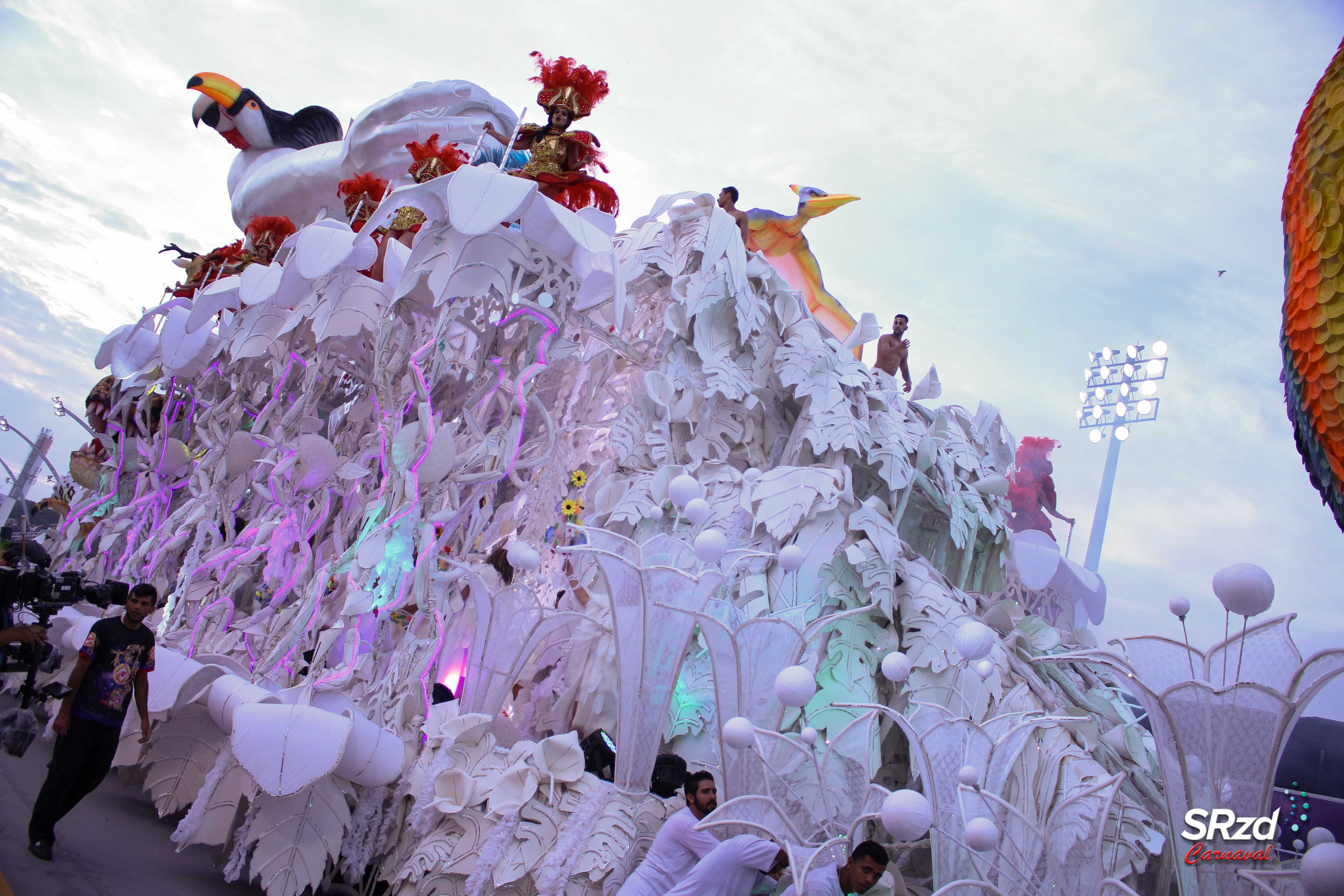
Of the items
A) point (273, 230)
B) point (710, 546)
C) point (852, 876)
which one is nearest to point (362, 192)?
point (273, 230)

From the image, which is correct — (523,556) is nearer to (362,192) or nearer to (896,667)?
(896,667)

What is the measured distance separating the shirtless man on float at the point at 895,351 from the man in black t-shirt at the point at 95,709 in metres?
8.32

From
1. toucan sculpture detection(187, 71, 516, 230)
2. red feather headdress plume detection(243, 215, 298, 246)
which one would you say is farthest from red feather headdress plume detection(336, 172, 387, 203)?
toucan sculpture detection(187, 71, 516, 230)

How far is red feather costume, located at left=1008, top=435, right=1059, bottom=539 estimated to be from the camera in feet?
39.3

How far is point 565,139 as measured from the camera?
6.89 meters

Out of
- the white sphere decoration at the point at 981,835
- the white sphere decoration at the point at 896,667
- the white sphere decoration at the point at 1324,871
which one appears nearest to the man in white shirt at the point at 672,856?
the white sphere decoration at the point at 981,835

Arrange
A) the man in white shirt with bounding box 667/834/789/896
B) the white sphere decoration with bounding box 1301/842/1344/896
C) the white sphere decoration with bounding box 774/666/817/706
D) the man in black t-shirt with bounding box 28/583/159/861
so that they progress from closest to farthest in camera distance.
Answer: the white sphere decoration with bounding box 1301/842/1344/896
the man in white shirt with bounding box 667/834/789/896
the man in black t-shirt with bounding box 28/583/159/861
the white sphere decoration with bounding box 774/666/817/706

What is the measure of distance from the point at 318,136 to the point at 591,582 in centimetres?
1098

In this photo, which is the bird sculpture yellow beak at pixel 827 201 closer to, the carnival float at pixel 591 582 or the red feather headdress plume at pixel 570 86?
the carnival float at pixel 591 582

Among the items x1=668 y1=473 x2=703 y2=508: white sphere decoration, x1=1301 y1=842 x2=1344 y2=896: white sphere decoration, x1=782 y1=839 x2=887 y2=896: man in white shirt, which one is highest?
x1=668 y1=473 x2=703 y2=508: white sphere decoration

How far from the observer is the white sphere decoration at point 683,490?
5766 millimetres

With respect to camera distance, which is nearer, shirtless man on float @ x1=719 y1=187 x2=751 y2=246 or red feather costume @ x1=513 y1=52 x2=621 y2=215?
red feather costume @ x1=513 y1=52 x2=621 y2=215

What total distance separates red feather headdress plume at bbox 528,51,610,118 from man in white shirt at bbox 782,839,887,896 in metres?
5.75

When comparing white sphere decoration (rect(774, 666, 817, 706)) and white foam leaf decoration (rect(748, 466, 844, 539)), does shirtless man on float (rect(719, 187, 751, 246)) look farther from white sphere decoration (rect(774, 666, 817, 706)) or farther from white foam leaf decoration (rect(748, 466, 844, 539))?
white sphere decoration (rect(774, 666, 817, 706))
